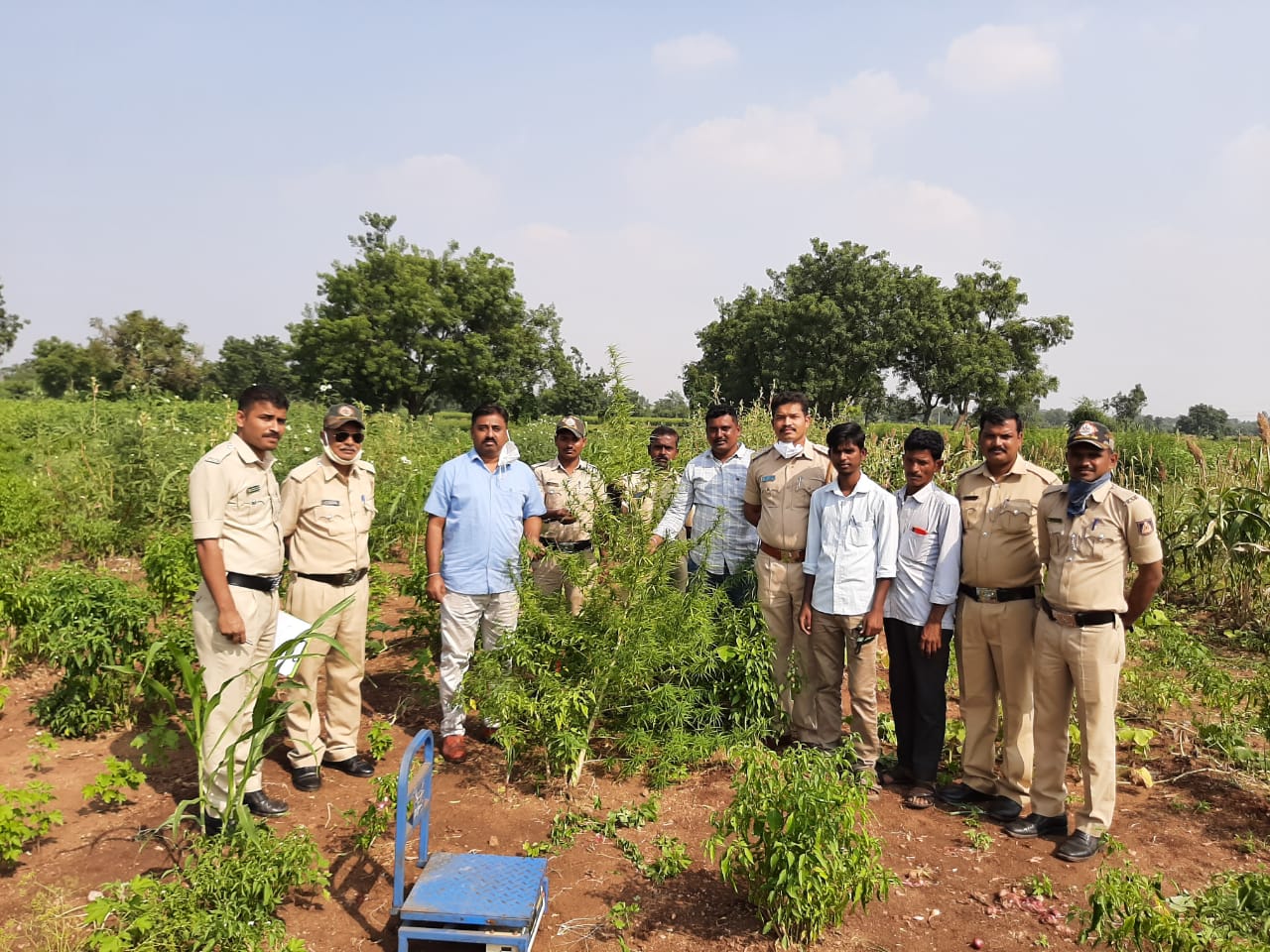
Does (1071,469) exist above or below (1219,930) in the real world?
above

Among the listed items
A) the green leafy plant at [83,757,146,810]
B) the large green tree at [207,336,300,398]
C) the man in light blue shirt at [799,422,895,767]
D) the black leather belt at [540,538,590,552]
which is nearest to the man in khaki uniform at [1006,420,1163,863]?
the man in light blue shirt at [799,422,895,767]

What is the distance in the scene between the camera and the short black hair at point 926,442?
4238 mm

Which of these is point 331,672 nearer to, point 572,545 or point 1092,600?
point 572,545

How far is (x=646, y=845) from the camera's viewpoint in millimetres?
3748

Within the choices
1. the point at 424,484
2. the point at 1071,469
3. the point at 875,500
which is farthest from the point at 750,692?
the point at 424,484

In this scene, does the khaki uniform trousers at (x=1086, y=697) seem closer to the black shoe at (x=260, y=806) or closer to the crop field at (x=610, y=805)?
the crop field at (x=610, y=805)

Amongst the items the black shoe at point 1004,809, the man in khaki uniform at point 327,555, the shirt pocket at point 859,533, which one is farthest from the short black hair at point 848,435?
the man in khaki uniform at point 327,555

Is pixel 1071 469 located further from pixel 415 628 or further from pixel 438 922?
pixel 415 628

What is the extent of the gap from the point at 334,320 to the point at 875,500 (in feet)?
128

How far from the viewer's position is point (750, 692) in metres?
4.40

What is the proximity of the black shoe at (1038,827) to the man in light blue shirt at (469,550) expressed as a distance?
2.90 m

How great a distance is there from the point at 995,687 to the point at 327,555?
374 cm

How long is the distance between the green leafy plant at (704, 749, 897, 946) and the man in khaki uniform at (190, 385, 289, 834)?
2.20 meters

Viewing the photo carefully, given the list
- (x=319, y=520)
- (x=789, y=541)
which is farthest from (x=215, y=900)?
(x=789, y=541)
